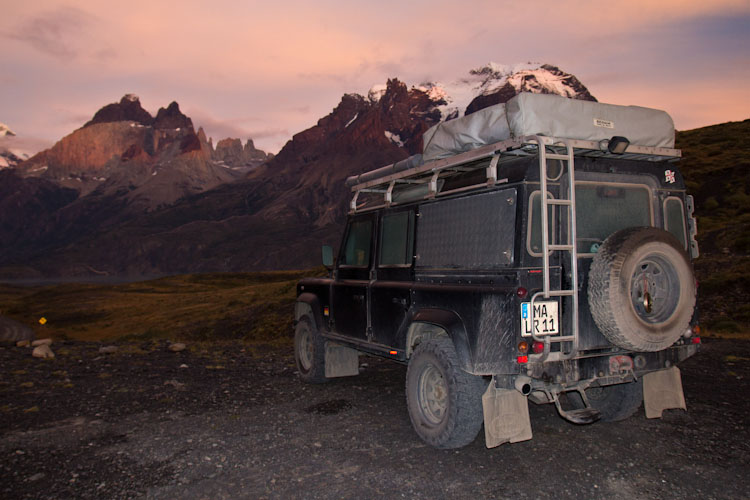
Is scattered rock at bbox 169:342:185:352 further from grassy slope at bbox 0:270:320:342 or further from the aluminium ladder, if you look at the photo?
the aluminium ladder

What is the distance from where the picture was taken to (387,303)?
271 inches

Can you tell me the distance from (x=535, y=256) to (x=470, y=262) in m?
0.76

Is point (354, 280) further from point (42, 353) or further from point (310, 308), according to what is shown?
point (42, 353)

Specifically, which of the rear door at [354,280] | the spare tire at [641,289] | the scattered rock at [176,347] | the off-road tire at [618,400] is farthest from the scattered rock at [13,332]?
the spare tire at [641,289]

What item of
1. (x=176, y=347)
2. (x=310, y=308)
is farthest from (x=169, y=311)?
(x=310, y=308)

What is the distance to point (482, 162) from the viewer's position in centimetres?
586

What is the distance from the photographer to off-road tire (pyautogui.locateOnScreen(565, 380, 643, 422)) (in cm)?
648

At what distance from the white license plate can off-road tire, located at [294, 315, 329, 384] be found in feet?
15.2

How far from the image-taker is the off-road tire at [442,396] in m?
5.38

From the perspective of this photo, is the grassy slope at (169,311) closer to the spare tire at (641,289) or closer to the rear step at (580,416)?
the rear step at (580,416)


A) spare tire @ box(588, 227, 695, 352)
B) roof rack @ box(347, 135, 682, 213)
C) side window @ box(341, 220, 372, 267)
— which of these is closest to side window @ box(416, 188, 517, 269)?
roof rack @ box(347, 135, 682, 213)

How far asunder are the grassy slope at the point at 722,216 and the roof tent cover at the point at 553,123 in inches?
430

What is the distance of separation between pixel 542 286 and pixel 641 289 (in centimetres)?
99

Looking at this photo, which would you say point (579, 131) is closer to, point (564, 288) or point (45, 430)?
point (564, 288)
